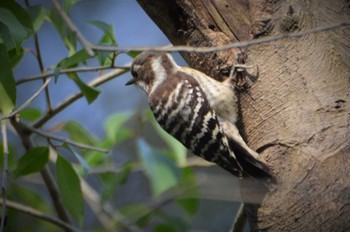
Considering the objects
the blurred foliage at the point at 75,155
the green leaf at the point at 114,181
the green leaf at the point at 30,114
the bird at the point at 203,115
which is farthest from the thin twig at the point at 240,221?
the green leaf at the point at 30,114

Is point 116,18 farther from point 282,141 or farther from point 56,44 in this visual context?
point 282,141

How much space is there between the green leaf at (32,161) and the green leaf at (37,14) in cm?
70

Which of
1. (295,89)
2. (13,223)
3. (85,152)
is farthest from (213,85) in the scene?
(13,223)

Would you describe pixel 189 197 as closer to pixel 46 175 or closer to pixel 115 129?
pixel 115 129

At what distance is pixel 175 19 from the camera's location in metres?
3.21

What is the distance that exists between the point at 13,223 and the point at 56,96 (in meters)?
3.74

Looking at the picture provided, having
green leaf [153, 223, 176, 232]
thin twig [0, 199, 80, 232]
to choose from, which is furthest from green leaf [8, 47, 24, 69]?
green leaf [153, 223, 176, 232]

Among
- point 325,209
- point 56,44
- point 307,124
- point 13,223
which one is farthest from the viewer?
point 56,44

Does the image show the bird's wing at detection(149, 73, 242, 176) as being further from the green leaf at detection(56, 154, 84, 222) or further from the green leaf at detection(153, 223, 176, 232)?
the green leaf at detection(153, 223, 176, 232)

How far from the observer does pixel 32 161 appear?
3307mm

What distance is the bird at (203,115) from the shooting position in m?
3.13

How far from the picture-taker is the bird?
10.3 ft

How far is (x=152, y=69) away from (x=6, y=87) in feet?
3.98

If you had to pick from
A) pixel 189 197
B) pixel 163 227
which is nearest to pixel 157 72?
pixel 189 197
